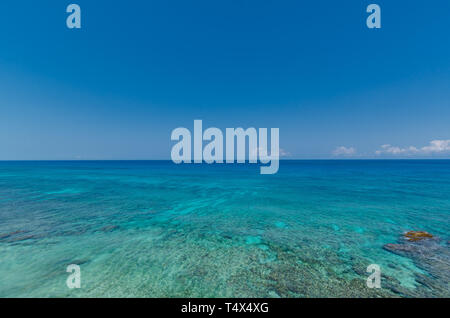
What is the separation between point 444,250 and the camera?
872 centimetres

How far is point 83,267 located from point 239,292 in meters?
6.69

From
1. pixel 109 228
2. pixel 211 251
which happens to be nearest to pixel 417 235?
pixel 211 251

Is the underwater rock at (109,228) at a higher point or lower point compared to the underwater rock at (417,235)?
higher

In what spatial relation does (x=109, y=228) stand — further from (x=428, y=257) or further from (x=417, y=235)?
(x=417, y=235)

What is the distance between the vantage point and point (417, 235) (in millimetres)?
→ 10289

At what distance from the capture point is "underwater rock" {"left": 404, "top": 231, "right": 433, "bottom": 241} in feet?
32.8

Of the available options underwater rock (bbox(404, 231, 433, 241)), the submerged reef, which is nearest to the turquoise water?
the submerged reef

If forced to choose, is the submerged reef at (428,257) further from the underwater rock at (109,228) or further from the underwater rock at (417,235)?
the underwater rock at (109,228)

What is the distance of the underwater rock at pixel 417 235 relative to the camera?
32.8ft

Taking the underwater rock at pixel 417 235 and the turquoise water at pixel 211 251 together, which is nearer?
the turquoise water at pixel 211 251

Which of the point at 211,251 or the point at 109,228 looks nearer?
the point at 211,251

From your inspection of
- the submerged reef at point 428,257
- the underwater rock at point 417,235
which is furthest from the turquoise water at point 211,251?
the underwater rock at point 417,235

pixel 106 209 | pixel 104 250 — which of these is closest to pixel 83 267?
pixel 104 250

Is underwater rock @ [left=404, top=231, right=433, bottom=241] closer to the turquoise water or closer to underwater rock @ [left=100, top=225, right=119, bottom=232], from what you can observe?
the turquoise water
